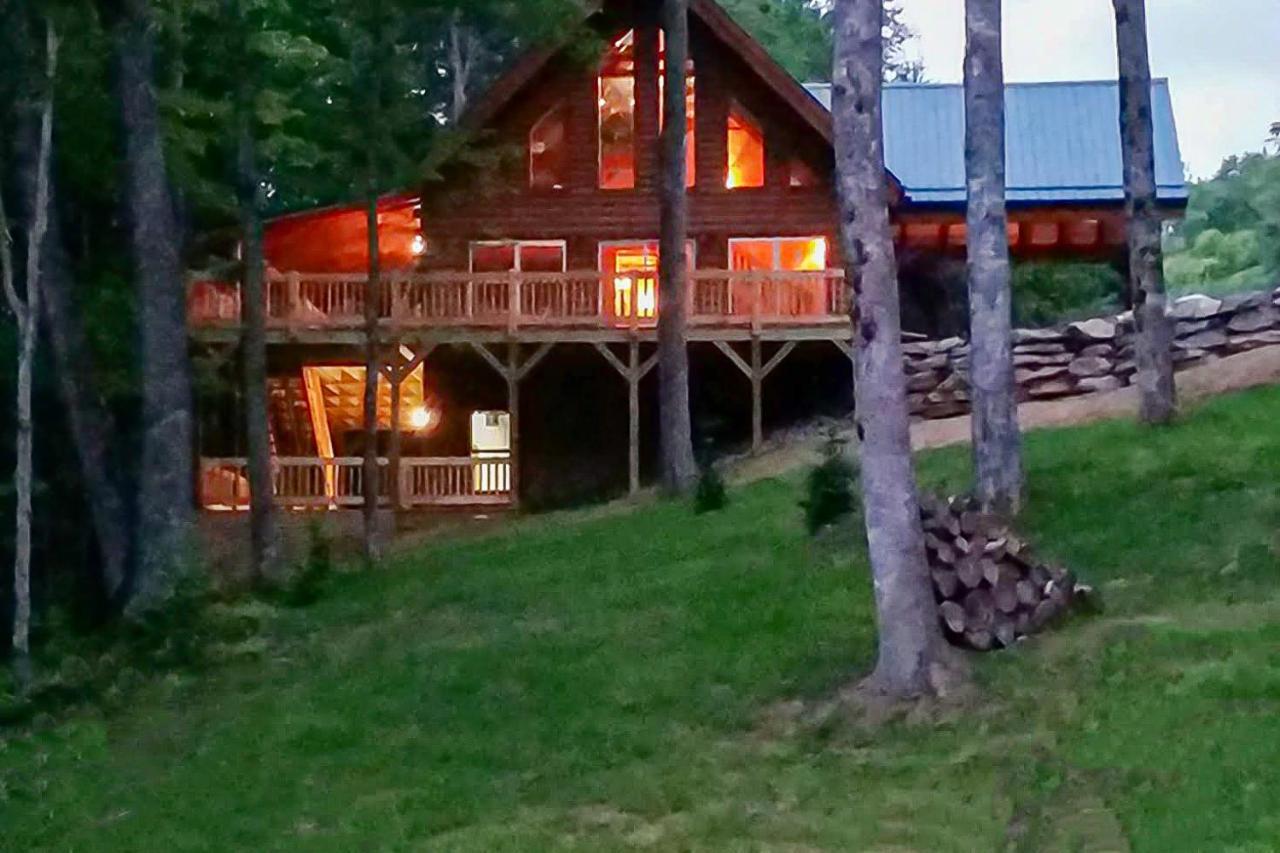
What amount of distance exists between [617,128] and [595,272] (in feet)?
12.0

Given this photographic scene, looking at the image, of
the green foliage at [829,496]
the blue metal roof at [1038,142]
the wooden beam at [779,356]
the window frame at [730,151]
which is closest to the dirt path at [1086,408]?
the wooden beam at [779,356]

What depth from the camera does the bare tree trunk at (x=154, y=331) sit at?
56.9 ft

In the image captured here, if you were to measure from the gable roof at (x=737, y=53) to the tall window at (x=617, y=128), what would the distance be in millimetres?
1282

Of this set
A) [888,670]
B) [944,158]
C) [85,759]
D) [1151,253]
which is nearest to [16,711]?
[85,759]

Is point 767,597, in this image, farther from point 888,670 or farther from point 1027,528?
point 888,670

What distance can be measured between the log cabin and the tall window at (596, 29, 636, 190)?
35mm

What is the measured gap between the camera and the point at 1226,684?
381 inches

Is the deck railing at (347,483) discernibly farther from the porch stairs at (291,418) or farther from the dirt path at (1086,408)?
the dirt path at (1086,408)

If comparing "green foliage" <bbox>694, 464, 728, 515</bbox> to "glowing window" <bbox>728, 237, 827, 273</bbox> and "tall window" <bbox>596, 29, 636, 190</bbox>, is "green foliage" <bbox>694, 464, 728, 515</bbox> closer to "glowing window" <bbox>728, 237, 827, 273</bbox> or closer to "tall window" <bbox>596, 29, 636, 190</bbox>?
"glowing window" <bbox>728, 237, 827, 273</bbox>

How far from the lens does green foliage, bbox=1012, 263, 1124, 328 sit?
116 ft

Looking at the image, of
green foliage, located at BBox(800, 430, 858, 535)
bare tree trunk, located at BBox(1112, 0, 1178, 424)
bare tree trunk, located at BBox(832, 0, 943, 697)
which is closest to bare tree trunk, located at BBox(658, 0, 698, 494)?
bare tree trunk, located at BBox(1112, 0, 1178, 424)

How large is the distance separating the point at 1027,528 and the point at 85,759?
742 centimetres

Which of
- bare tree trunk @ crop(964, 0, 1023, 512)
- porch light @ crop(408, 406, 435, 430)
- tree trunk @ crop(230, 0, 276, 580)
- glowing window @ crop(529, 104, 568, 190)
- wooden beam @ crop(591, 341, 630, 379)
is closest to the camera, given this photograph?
bare tree trunk @ crop(964, 0, 1023, 512)

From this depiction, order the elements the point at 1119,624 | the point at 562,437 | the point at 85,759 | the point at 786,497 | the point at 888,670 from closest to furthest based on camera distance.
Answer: the point at 888,670 → the point at 1119,624 → the point at 85,759 → the point at 786,497 → the point at 562,437
